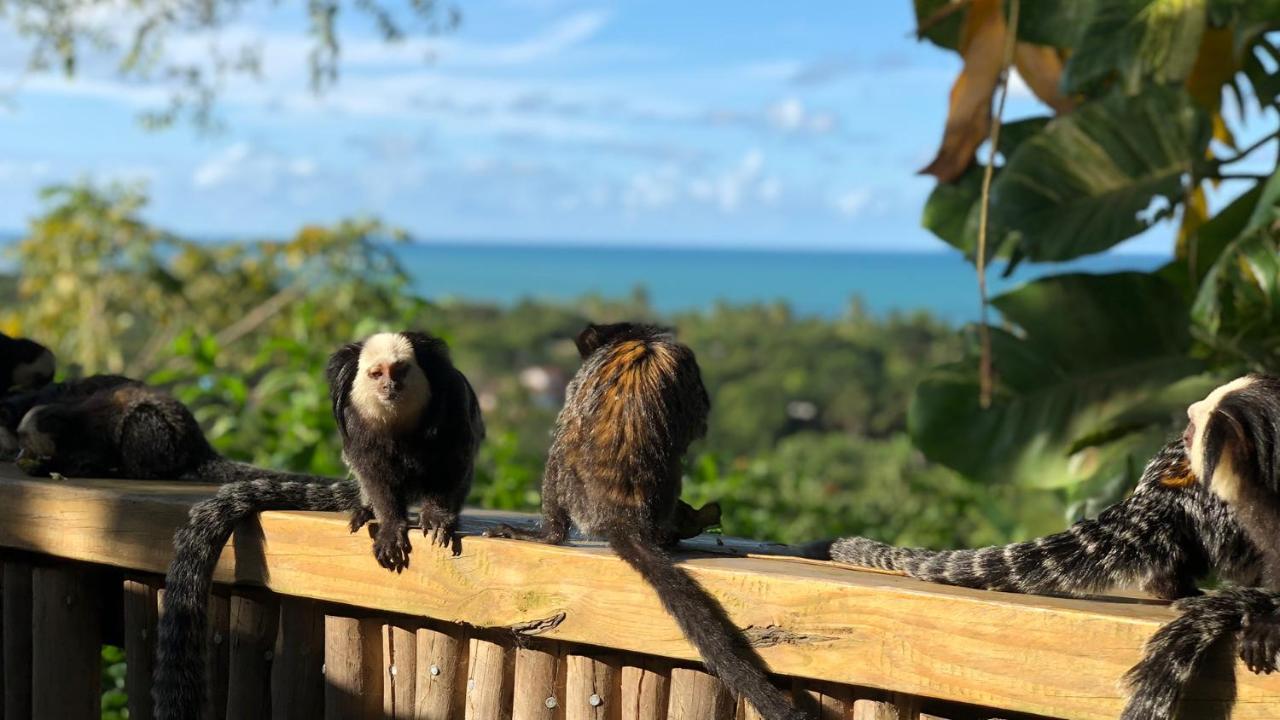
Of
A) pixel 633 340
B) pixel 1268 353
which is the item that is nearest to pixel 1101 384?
pixel 1268 353

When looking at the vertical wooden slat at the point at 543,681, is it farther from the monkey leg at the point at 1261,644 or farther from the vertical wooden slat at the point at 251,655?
the monkey leg at the point at 1261,644

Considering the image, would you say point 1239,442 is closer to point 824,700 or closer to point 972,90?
point 824,700

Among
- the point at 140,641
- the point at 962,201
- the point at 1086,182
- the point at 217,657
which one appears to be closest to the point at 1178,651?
the point at 217,657

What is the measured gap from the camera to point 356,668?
278 centimetres

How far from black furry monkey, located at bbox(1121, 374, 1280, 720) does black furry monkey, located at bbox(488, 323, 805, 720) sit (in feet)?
2.90

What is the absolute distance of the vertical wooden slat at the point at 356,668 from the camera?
9.13 feet

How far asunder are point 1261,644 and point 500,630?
4.57ft

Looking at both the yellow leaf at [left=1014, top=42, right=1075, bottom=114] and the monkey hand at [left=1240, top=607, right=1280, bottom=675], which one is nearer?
the monkey hand at [left=1240, top=607, right=1280, bottom=675]

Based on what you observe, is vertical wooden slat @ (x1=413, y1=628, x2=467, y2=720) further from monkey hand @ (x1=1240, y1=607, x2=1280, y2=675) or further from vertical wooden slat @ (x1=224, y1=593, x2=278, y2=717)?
monkey hand @ (x1=1240, y1=607, x2=1280, y2=675)

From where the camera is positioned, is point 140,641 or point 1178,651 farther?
point 140,641

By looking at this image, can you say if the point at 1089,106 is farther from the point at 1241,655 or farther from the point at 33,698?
the point at 33,698

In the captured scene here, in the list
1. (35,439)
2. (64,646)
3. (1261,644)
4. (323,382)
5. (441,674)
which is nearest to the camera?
(1261,644)

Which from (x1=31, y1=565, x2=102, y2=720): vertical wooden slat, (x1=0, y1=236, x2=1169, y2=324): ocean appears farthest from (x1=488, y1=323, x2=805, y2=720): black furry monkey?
(x1=0, y1=236, x2=1169, y2=324): ocean

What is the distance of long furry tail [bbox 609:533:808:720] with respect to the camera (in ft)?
7.41
